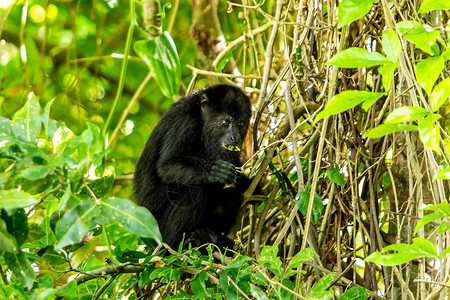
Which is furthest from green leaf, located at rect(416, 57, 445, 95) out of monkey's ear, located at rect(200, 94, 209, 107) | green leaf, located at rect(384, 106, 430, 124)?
monkey's ear, located at rect(200, 94, 209, 107)

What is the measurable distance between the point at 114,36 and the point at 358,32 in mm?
3828

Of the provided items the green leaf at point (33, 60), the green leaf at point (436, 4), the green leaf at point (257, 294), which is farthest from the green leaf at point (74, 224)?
the green leaf at point (33, 60)

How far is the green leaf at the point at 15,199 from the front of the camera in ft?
6.07

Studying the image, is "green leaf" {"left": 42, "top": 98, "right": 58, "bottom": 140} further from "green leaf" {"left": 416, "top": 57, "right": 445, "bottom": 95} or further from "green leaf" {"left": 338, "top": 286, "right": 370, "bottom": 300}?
"green leaf" {"left": 338, "top": 286, "right": 370, "bottom": 300}

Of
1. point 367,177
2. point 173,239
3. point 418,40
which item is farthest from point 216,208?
point 418,40

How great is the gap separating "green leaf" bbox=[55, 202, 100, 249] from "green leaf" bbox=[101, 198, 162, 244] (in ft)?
0.14

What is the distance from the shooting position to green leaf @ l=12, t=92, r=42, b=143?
2.10m

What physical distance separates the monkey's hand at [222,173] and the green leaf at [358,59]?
2183 millimetres

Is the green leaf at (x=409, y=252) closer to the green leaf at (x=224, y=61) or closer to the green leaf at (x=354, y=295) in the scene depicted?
the green leaf at (x=354, y=295)

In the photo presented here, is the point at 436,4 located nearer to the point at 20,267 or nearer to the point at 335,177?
the point at 335,177

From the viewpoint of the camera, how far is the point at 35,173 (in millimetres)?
1968

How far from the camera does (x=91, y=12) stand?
22.6 ft

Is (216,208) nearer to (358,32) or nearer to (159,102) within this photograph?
(358,32)

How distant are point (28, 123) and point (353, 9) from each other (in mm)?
1207
